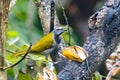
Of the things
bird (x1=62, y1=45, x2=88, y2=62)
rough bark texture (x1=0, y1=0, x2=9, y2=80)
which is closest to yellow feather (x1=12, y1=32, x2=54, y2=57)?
bird (x1=62, y1=45, x2=88, y2=62)

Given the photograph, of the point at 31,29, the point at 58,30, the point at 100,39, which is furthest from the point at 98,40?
the point at 31,29

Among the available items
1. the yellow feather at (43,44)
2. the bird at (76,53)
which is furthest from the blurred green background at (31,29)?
the bird at (76,53)

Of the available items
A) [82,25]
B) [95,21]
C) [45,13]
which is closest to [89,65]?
[95,21]

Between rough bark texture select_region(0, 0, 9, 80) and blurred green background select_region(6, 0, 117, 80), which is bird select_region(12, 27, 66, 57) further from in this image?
rough bark texture select_region(0, 0, 9, 80)

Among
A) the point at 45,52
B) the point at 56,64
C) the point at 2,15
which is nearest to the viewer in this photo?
the point at 2,15

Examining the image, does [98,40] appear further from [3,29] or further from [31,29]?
[31,29]

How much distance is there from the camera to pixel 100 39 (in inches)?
55.1

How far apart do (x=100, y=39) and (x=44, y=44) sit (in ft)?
1.31

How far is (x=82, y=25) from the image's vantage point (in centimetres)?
423

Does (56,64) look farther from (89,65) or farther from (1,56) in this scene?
(1,56)

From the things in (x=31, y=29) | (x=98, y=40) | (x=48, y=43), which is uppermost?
(x=98, y=40)

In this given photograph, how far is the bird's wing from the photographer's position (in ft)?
5.46

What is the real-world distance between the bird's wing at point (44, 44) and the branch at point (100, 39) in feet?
0.89

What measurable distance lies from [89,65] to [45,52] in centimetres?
33
